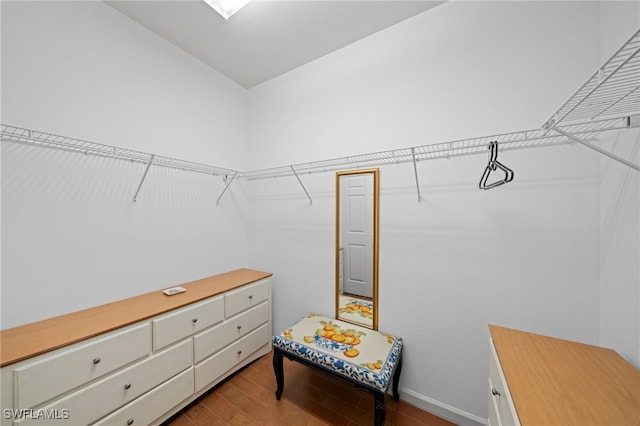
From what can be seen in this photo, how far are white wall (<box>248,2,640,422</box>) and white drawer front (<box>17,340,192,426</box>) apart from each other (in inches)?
44.5

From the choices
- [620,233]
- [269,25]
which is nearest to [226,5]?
[269,25]

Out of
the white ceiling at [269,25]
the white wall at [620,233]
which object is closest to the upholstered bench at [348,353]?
the white wall at [620,233]

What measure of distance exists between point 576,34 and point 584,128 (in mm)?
528

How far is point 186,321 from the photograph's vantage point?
5.15ft

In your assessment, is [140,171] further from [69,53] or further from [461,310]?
[461,310]

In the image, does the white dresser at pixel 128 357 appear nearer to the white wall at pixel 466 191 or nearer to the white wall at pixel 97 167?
the white wall at pixel 97 167

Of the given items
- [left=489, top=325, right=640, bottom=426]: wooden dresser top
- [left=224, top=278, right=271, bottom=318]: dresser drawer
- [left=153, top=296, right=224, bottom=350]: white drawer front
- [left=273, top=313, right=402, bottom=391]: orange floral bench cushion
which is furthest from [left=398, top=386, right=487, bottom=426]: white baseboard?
[left=153, top=296, right=224, bottom=350]: white drawer front

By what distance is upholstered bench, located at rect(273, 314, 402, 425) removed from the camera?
4.32 ft

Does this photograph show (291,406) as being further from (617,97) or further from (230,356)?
A: (617,97)

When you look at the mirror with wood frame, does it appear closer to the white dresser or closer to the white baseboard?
the white baseboard

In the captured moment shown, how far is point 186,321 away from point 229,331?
0.42 metres

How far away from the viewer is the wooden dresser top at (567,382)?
68cm

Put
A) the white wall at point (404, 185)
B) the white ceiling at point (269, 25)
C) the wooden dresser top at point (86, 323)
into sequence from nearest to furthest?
the wooden dresser top at point (86, 323) < the white wall at point (404, 185) < the white ceiling at point (269, 25)

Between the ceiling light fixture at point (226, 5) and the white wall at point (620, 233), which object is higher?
the ceiling light fixture at point (226, 5)
